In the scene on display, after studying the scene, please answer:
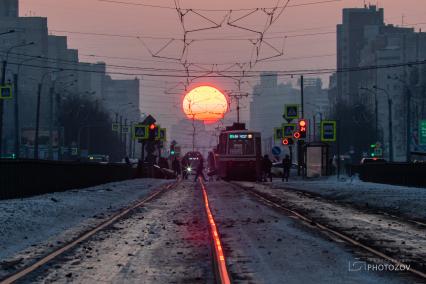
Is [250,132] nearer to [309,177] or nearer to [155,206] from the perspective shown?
[309,177]

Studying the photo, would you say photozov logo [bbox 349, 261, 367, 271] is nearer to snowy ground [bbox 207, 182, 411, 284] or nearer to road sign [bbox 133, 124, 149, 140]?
snowy ground [bbox 207, 182, 411, 284]

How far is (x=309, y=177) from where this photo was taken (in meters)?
→ 54.8

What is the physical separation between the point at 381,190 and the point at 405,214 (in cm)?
1091

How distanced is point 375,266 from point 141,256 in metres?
3.54

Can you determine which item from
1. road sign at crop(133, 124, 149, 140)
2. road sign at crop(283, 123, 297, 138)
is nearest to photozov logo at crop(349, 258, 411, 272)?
road sign at crop(133, 124, 149, 140)

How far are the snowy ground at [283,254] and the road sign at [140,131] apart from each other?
91.5 ft

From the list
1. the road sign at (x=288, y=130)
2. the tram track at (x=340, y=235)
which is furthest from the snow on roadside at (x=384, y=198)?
the road sign at (x=288, y=130)

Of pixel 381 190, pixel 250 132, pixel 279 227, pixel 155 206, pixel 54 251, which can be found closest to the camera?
pixel 54 251

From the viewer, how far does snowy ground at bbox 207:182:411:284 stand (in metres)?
10.3

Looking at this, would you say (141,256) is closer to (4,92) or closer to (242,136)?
(4,92)

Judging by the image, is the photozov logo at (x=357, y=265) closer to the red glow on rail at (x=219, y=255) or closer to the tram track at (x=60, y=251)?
the red glow on rail at (x=219, y=255)

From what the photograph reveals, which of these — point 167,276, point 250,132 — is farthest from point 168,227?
point 250,132

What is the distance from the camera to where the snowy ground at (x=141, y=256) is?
10367 millimetres

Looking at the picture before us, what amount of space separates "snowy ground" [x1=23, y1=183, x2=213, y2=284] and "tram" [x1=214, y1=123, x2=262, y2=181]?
32.5m
